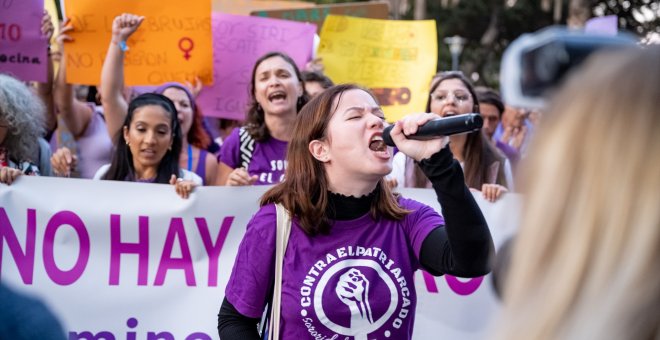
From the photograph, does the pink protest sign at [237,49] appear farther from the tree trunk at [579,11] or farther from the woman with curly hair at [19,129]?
the tree trunk at [579,11]

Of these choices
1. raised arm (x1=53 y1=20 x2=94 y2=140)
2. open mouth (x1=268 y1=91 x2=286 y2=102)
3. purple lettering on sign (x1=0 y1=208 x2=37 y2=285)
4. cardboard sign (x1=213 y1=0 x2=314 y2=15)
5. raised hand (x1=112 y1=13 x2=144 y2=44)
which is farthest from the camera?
cardboard sign (x1=213 y1=0 x2=314 y2=15)

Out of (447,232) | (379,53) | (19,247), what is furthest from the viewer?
(379,53)

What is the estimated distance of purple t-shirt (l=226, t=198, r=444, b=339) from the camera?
269 centimetres

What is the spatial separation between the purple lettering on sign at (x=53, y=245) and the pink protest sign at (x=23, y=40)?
140 cm

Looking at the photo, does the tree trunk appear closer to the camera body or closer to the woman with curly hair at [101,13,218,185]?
the woman with curly hair at [101,13,218,185]

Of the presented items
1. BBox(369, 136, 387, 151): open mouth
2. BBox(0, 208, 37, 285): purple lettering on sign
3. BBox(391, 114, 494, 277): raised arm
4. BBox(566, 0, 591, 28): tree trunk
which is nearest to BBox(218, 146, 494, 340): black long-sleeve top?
BBox(391, 114, 494, 277): raised arm

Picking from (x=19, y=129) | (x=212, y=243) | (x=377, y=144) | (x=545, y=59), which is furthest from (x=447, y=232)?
(x=19, y=129)

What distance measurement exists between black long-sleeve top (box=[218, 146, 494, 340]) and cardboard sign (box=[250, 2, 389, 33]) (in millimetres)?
4235

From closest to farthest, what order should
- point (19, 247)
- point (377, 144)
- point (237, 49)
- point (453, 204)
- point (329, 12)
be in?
point (453, 204)
point (377, 144)
point (19, 247)
point (237, 49)
point (329, 12)

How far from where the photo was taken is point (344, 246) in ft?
9.08

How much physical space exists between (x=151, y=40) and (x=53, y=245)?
2013mm

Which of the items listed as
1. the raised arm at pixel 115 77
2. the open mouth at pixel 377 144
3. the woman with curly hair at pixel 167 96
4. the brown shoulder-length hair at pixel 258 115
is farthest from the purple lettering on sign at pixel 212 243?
the open mouth at pixel 377 144

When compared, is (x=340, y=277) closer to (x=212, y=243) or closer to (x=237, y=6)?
(x=212, y=243)

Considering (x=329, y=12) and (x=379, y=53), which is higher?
(x=329, y=12)
